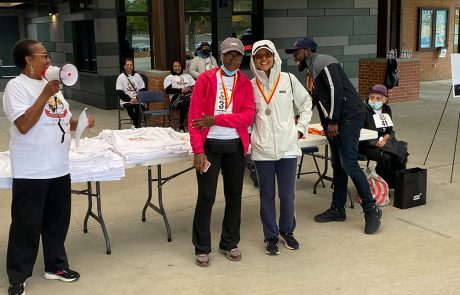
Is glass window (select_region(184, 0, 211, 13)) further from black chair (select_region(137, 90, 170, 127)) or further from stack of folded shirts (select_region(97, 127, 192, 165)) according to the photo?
stack of folded shirts (select_region(97, 127, 192, 165))

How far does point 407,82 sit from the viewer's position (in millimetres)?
13656

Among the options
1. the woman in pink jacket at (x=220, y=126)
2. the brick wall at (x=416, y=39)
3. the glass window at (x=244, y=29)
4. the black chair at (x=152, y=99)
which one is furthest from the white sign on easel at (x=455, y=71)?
the brick wall at (x=416, y=39)

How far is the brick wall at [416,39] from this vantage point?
58.5ft

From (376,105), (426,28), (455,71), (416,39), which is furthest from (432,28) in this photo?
(376,105)

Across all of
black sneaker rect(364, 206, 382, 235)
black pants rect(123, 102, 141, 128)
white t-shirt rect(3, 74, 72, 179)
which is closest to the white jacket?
black pants rect(123, 102, 141, 128)

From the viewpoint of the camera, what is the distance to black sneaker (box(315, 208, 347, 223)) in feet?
17.2

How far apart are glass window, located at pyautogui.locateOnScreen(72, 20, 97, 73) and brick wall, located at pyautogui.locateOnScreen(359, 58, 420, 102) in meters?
7.00

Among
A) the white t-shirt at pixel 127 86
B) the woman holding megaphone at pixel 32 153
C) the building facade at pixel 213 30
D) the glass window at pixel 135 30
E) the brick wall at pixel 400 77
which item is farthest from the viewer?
the glass window at pixel 135 30

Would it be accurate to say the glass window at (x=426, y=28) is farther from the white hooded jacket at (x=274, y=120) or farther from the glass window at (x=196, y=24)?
the white hooded jacket at (x=274, y=120)

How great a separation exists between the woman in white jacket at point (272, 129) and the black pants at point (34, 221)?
1.50 m

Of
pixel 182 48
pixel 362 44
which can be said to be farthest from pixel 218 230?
pixel 362 44

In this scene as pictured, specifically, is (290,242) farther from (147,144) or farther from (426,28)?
(426,28)

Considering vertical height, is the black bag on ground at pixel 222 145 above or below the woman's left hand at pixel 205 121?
below

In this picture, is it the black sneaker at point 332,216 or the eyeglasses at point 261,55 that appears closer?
the eyeglasses at point 261,55
